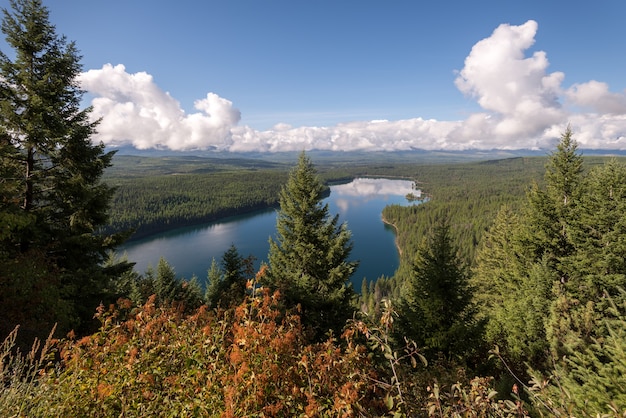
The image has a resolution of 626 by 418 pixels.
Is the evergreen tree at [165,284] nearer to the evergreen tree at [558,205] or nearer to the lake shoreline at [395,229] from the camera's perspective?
the evergreen tree at [558,205]

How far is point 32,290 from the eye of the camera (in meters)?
8.75

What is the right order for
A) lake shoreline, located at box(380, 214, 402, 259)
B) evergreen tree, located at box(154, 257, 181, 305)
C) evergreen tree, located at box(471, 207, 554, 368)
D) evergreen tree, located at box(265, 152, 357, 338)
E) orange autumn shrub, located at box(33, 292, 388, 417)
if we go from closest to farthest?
orange autumn shrub, located at box(33, 292, 388, 417) < evergreen tree, located at box(471, 207, 554, 368) < evergreen tree, located at box(265, 152, 357, 338) < evergreen tree, located at box(154, 257, 181, 305) < lake shoreline, located at box(380, 214, 402, 259)

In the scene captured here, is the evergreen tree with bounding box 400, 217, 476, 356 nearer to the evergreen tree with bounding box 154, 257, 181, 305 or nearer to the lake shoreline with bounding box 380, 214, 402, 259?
the evergreen tree with bounding box 154, 257, 181, 305

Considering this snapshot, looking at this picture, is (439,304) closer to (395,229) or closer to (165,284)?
(165,284)

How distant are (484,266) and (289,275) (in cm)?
2265

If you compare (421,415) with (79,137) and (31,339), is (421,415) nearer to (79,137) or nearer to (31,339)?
(31,339)

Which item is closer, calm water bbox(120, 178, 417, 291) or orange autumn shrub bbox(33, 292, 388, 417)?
orange autumn shrub bbox(33, 292, 388, 417)

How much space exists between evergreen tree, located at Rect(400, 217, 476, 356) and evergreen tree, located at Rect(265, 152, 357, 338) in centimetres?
332

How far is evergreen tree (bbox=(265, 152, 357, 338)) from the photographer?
47.8 feet

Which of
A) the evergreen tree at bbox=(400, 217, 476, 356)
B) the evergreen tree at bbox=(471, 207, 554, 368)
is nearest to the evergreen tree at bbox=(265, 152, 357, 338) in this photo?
the evergreen tree at bbox=(400, 217, 476, 356)

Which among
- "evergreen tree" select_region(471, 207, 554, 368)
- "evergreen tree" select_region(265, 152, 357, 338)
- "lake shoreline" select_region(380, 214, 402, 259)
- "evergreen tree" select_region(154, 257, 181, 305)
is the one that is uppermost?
"evergreen tree" select_region(265, 152, 357, 338)

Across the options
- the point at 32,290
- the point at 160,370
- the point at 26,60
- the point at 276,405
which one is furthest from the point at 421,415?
the point at 26,60

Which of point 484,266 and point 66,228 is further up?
point 66,228

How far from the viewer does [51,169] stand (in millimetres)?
12539
